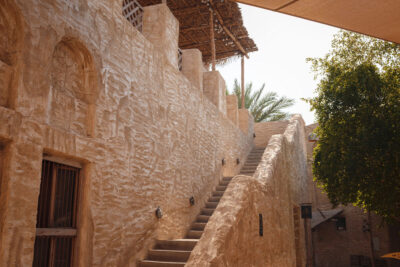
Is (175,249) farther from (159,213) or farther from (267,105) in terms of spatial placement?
(267,105)

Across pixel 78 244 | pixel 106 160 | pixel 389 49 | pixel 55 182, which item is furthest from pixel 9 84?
pixel 389 49

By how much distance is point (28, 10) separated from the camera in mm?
4254

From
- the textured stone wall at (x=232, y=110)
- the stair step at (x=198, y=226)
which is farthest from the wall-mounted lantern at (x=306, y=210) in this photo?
the textured stone wall at (x=232, y=110)

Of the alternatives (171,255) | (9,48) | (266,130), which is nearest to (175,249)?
(171,255)

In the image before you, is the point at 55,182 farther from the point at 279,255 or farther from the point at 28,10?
the point at 279,255

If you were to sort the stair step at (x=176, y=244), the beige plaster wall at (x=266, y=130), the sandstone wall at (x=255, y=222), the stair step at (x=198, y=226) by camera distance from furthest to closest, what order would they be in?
the beige plaster wall at (x=266, y=130), the stair step at (x=198, y=226), the stair step at (x=176, y=244), the sandstone wall at (x=255, y=222)

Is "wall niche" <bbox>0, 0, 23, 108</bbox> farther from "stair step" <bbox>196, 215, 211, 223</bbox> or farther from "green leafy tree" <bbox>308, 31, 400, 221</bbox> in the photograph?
"green leafy tree" <bbox>308, 31, 400, 221</bbox>

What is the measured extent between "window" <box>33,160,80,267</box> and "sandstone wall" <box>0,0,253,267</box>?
0.42 ft

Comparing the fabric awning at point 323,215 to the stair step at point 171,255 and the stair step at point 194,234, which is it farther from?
the stair step at point 171,255

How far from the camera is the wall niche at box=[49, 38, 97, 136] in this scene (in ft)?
15.4

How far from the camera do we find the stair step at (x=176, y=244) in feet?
21.7

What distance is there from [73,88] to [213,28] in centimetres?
716

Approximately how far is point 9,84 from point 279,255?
5562mm

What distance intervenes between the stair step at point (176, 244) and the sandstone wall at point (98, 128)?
194 millimetres
